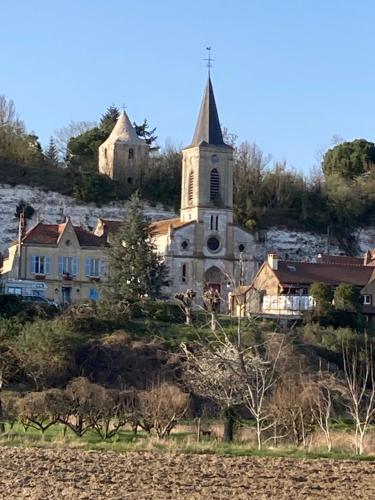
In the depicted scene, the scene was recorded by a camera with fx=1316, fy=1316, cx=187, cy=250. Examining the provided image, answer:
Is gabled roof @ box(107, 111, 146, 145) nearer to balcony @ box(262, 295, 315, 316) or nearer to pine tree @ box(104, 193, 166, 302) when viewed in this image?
pine tree @ box(104, 193, 166, 302)

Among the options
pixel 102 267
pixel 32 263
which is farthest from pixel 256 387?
pixel 102 267

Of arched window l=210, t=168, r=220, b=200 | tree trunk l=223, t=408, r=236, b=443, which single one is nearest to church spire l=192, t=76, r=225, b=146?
arched window l=210, t=168, r=220, b=200

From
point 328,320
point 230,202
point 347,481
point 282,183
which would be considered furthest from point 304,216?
point 347,481

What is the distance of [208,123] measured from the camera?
80.8m

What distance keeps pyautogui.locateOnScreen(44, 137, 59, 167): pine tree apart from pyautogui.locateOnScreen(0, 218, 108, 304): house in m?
19.0

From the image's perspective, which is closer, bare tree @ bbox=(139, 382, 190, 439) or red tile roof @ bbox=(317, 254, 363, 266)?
bare tree @ bbox=(139, 382, 190, 439)

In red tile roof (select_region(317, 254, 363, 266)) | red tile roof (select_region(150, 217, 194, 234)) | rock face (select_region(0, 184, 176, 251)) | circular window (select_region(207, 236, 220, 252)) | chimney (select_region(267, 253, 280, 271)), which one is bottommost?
chimney (select_region(267, 253, 280, 271))

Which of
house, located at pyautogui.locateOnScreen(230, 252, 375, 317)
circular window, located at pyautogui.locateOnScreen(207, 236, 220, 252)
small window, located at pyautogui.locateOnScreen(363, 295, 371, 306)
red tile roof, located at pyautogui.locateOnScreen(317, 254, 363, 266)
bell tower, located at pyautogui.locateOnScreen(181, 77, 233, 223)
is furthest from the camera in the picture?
bell tower, located at pyautogui.locateOnScreen(181, 77, 233, 223)

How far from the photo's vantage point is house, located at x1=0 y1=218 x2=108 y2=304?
73.7 meters

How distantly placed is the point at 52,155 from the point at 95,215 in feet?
36.9

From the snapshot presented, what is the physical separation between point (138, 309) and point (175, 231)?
515 inches

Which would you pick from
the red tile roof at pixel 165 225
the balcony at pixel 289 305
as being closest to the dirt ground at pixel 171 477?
the balcony at pixel 289 305

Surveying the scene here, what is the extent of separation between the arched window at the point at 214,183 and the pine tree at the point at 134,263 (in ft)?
27.2

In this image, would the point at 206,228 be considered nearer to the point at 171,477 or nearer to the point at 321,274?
the point at 321,274
